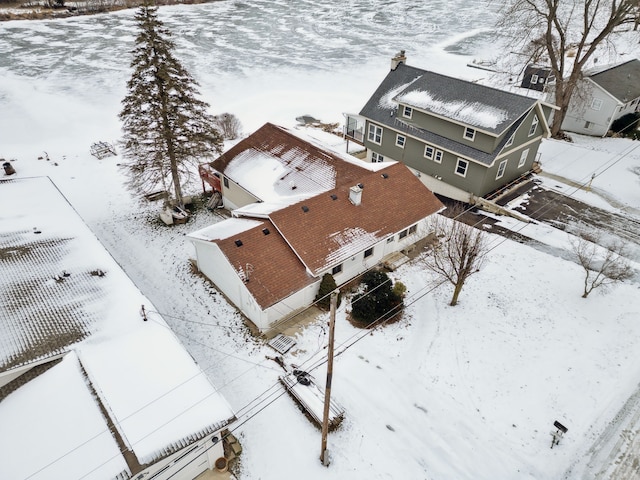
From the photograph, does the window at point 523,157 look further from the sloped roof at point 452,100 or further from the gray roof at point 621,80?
the gray roof at point 621,80

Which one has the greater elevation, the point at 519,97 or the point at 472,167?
the point at 519,97

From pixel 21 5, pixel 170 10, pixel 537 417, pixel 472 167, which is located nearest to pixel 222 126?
pixel 472 167

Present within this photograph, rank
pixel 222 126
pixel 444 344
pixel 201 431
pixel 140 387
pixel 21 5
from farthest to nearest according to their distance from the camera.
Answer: pixel 21 5
pixel 222 126
pixel 444 344
pixel 140 387
pixel 201 431

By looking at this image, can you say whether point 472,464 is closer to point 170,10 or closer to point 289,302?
point 289,302

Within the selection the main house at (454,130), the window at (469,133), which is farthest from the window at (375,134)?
the window at (469,133)

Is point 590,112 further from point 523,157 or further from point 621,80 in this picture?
point 523,157
